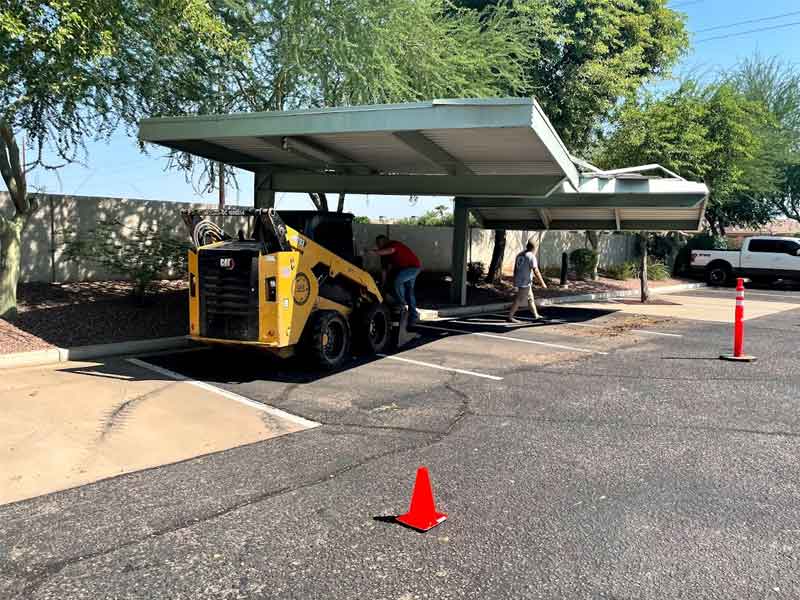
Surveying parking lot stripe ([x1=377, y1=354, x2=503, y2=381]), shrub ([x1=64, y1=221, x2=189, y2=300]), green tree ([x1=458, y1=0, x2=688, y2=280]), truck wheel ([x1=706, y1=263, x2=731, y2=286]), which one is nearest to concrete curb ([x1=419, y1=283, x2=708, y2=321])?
truck wheel ([x1=706, y1=263, x2=731, y2=286])

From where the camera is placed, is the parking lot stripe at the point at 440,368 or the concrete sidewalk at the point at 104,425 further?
the parking lot stripe at the point at 440,368

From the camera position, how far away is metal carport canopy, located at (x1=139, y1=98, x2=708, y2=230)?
795 cm

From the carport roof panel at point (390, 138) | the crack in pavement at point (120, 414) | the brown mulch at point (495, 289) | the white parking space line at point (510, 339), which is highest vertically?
the carport roof panel at point (390, 138)

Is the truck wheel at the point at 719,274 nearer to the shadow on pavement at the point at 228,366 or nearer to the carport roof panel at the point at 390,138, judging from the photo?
the carport roof panel at the point at 390,138

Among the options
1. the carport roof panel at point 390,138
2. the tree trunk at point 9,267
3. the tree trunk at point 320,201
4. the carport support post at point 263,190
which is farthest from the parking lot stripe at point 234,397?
the tree trunk at point 320,201

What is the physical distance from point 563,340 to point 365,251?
3.96 m

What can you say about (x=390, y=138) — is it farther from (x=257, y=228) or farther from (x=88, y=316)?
(x=88, y=316)

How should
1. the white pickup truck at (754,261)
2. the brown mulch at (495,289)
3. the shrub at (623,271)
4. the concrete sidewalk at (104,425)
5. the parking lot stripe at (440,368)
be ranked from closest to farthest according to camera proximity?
the concrete sidewalk at (104,425), the parking lot stripe at (440,368), the brown mulch at (495,289), the shrub at (623,271), the white pickup truck at (754,261)

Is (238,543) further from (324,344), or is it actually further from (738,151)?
(738,151)

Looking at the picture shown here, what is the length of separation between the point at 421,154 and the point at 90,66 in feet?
16.2

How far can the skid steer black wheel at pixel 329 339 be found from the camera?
8031 mm

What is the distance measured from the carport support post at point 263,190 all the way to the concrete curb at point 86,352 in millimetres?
3957

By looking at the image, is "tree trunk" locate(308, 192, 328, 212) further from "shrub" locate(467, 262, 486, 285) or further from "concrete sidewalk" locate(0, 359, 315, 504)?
"concrete sidewalk" locate(0, 359, 315, 504)

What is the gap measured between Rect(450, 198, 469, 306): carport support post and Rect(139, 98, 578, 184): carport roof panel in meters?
3.58
